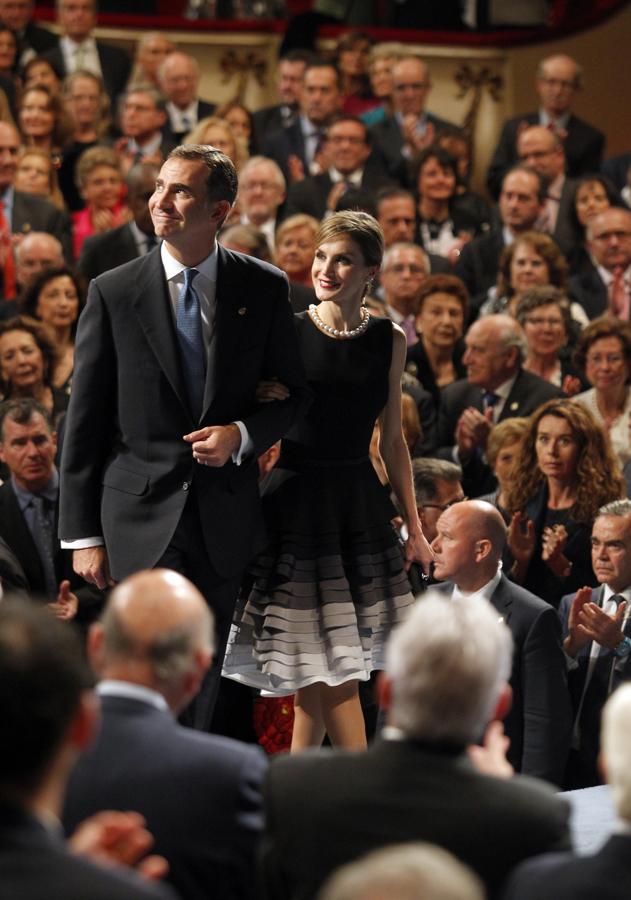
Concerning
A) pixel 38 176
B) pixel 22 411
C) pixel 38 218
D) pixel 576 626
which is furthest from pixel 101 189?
pixel 576 626

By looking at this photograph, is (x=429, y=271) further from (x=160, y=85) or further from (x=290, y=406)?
(x=290, y=406)

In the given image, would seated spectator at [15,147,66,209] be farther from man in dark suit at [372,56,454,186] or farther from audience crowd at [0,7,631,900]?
man in dark suit at [372,56,454,186]

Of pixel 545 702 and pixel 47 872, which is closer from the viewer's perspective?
pixel 47 872

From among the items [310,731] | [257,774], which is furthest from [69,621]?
[257,774]

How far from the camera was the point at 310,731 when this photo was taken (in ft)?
14.1

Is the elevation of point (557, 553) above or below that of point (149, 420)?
below

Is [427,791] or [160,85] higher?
[160,85]

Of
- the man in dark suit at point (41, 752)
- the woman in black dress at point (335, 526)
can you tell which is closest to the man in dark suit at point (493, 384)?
the woman in black dress at point (335, 526)

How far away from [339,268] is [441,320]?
9.81 feet

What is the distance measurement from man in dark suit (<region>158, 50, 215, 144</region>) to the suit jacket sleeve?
5349 mm

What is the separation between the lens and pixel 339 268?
423 centimetres

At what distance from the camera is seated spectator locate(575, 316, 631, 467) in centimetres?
670

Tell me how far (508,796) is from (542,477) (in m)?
3.45

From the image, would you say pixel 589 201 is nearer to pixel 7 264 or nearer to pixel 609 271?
pixel 609 271
